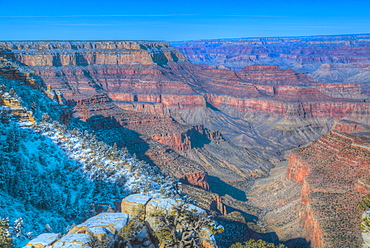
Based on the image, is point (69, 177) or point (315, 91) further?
point (315, 91)

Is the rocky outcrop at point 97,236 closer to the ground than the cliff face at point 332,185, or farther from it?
farther from it

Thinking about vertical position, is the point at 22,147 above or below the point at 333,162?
above

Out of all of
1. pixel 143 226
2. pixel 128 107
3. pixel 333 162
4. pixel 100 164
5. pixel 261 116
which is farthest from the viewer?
pixel 261 116

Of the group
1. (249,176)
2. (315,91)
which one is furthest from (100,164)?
(315,91)

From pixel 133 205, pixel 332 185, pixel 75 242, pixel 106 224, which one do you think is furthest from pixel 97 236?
pixel 332 185

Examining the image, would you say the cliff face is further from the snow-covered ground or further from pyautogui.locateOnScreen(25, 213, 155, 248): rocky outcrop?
pyautogui.locateOnScreen(25, 213, 155, 248): rocky outcrop

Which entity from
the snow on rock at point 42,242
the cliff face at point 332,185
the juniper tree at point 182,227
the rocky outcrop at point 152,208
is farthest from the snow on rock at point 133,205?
the cliff face at point 332,185

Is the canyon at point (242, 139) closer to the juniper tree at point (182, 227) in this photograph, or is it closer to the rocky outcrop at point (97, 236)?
the juniper tree at point (182, 227)

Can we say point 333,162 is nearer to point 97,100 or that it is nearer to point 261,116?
point 97,100
